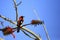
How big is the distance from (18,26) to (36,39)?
0.29 m

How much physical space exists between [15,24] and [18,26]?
5 centimetres

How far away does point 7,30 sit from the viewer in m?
1.35

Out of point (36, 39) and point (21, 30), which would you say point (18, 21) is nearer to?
point (21, 30)

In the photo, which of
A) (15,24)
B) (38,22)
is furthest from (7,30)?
(38,22)

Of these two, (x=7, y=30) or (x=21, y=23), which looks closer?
(x=7, y=30)

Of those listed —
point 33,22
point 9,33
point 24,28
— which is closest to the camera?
point 9,33

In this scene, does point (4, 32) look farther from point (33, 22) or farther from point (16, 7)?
point (16, 7)

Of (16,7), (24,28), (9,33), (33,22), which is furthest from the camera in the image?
(16,7)

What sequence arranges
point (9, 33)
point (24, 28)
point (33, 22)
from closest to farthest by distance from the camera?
point (9, 33)
point (33, 22)
point (24, 28)

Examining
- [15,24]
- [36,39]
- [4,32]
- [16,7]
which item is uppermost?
[16,7]

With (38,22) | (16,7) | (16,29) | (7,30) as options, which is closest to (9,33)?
(7,30)

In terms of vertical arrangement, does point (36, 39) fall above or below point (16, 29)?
below

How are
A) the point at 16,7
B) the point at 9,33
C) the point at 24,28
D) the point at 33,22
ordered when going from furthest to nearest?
the point at 16,7 < the point at 24,28 < the point at 33,22 < the point at 9,33

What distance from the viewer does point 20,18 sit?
5.31 ft
